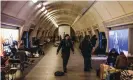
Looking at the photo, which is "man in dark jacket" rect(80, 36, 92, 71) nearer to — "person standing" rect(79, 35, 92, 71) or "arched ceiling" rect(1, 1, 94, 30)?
"person standing" rect(79, 35, 92, 71)

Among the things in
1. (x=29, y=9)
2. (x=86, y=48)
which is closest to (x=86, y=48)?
(x=86, y=48)

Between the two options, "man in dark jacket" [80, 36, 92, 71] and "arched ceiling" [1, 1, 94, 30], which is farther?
"man in dark jacket" [80, 36, 92, 71]

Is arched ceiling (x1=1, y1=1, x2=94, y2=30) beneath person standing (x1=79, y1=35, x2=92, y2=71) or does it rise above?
above

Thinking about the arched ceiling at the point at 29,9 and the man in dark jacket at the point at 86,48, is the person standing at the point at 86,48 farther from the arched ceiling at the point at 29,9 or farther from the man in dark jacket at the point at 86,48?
the arched ceiling at the point at 29,9

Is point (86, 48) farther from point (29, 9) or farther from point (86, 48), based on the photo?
point (29, 9)

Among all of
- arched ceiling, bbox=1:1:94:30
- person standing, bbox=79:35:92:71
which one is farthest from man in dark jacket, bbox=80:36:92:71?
arched ceiling, bbox=1:1:94:30

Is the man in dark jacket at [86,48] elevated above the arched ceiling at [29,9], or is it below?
below

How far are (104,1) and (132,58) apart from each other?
4.16 m

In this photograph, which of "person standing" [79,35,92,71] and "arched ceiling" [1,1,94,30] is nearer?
"arched ceiling" [1,1,94,30]

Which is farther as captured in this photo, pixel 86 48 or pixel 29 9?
pixel 29 9

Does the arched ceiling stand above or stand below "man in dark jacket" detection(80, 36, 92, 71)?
above

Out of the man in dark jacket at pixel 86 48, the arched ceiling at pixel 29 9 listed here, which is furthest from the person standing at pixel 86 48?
the arched ceiling at pixel 29 9

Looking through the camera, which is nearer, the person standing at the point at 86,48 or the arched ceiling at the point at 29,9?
the arched ceiling at the point at 29,9

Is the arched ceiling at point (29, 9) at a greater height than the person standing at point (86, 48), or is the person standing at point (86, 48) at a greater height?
the arched ceiling at point (29, 9)
